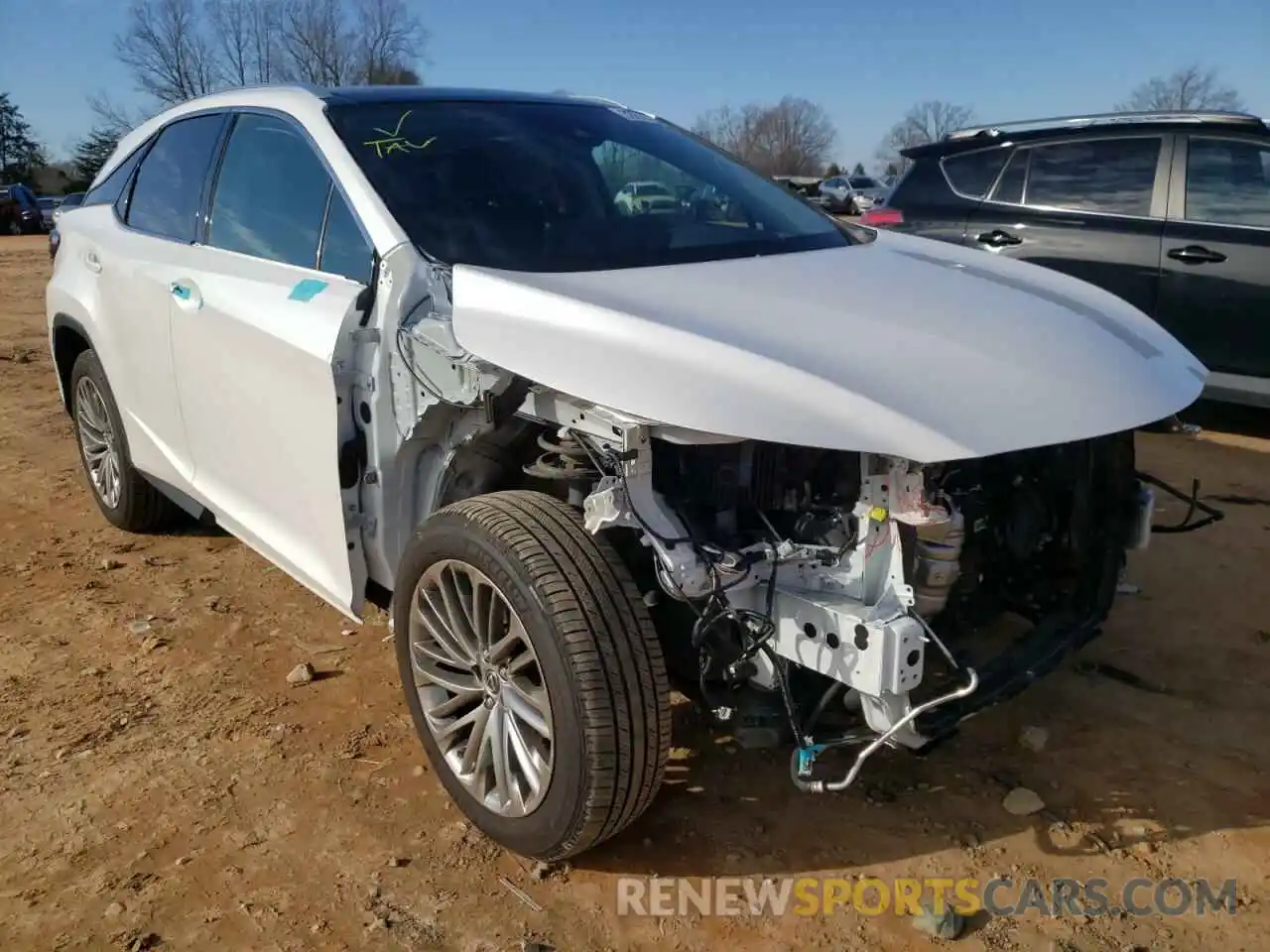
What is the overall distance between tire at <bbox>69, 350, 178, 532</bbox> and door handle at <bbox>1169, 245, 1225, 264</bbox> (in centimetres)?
533

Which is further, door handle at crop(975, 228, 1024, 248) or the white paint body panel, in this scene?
door handle at crop(975, 228, 1024, 248)

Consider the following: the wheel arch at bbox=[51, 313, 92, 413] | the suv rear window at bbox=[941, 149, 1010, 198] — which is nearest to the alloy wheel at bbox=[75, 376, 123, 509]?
the wheel arch at bbox=[51, 313, 92, 413]

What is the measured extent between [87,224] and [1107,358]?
4051 mm

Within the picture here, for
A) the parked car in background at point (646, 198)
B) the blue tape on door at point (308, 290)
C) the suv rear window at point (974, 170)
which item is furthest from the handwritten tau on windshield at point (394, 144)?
the suv rear window at point (974, 170)

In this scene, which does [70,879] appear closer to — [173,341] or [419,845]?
[419,845]

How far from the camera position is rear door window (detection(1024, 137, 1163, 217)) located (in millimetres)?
5840

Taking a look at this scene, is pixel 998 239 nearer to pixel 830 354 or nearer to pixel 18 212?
pixel 830 354

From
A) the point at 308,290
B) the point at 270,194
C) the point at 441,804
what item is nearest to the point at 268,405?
the point at 308,290

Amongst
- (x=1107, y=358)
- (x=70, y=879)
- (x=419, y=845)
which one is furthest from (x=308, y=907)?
(x=1107, y=358)

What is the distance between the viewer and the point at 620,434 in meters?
2.14

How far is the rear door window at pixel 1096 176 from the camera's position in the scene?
5.84m

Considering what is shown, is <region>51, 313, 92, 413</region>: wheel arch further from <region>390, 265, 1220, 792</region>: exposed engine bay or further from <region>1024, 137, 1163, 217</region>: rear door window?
<region>1024, 137, 1163, 217</region>: rear door window

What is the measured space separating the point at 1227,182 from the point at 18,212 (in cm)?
3298

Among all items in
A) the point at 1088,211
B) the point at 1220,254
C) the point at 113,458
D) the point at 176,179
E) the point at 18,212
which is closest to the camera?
the point at 176,179
